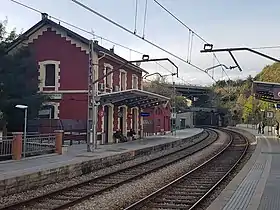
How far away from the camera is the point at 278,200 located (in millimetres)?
10430

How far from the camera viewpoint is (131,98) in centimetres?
3131

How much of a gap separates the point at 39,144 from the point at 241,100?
216 ft

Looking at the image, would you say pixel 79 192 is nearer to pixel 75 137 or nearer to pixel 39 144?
pixel 39 144

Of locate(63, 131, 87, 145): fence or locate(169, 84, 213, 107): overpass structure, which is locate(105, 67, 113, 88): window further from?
locate(169, 84, 213, 107): overpass structure

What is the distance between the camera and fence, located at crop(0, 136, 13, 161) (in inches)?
662

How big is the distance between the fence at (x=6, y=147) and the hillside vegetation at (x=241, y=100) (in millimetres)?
42389

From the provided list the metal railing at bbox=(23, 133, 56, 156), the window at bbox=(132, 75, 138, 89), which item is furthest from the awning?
the metal railing at bbox=(23, 133, 56, 156)

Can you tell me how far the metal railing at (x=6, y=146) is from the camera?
662 inches

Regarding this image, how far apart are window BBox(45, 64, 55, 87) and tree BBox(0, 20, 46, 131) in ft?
17.7

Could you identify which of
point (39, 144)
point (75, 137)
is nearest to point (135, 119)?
A: point (75, 137)

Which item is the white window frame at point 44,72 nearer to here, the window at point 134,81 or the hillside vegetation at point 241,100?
the window at point 134,81

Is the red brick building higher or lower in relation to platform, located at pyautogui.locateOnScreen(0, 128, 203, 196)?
higher

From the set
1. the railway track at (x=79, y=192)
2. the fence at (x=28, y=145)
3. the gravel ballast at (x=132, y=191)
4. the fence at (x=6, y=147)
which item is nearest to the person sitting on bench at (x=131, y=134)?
the fence at (x=28, y=145)

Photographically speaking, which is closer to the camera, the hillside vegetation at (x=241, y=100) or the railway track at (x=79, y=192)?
the railway track at (x=79, y=192)
